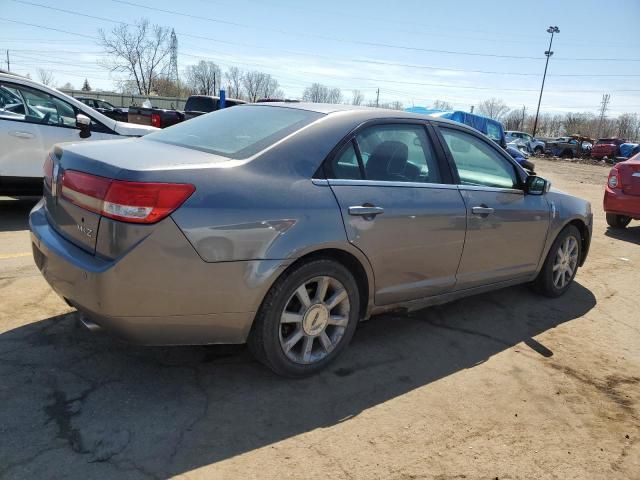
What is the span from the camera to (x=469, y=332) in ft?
13.4

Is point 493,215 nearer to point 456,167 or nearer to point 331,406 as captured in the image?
point 456,167

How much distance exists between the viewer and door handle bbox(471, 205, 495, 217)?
12.4ft

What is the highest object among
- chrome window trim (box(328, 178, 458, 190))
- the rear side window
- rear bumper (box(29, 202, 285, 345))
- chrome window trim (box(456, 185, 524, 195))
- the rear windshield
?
the rear windshield

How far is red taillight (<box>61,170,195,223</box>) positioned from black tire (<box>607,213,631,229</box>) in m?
8.69

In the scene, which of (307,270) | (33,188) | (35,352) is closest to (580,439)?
(307,270)

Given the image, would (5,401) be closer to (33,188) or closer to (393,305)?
(393,305)

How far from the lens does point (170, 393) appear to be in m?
2.83

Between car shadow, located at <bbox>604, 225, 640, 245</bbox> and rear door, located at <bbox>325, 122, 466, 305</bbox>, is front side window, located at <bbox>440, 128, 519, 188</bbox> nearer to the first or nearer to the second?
rear door, located at <bbox>325, 122, 466, 305</bbox>

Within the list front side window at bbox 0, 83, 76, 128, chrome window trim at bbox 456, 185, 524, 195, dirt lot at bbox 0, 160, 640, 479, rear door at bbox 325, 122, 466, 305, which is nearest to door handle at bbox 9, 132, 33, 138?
front side window at bbox 0, 83, 76, 128

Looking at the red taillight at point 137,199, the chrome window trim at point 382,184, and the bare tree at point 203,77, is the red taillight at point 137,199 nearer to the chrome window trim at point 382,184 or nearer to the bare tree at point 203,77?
the chrome window trim at point 382,184

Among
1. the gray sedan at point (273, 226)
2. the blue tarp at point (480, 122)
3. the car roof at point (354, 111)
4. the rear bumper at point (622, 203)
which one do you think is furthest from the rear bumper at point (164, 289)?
the blue tarp at point (480, 122)

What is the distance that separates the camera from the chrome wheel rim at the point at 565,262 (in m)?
4.95

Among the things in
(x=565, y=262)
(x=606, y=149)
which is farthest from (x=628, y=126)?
(x=565, y=262)

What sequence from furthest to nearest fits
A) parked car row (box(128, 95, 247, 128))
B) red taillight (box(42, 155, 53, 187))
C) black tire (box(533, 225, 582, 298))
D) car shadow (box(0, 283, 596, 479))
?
parked car row (box(128, 95, 247, 128)) → black tire (box(533, 225, 582, 298)) → red taillight (box(42, 155, 53, 187)) → car shadow (box(0, 283, 596, 479))
